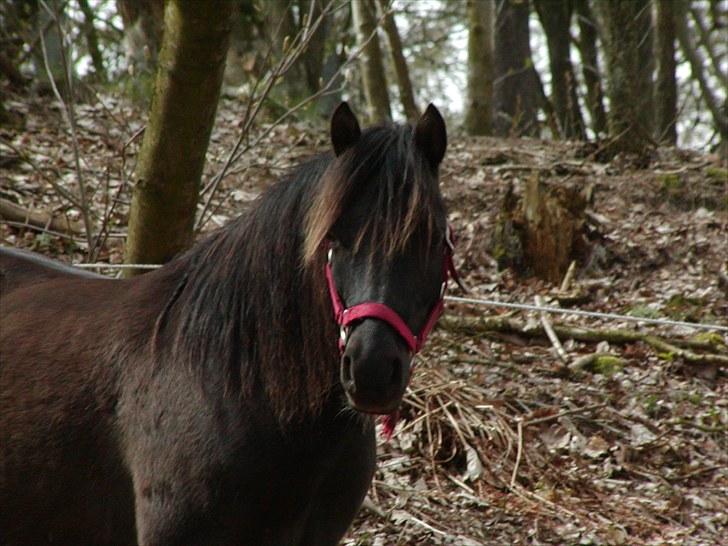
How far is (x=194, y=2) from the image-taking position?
4.43m

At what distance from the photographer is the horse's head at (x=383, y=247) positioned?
89.9 inches

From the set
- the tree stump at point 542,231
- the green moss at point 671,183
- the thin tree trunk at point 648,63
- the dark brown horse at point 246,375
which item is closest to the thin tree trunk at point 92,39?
the tree stump at point 542,231

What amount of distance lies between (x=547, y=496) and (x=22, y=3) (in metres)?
8.60

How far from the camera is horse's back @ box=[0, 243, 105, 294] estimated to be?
11.5 feet

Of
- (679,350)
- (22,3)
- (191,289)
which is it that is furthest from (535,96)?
(191,289)

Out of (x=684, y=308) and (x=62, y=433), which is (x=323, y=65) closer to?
(x=684, y=308)

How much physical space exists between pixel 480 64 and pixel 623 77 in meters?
2.57

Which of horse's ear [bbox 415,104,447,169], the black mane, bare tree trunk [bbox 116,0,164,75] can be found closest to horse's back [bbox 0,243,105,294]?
the black mane

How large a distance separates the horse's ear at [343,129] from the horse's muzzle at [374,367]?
1.94ft

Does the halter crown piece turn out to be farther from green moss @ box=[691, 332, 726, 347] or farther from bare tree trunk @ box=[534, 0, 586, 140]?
bare tree trunk @ box=[534, 0, 586, 140]

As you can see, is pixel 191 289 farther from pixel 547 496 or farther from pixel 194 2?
pixel 547 496

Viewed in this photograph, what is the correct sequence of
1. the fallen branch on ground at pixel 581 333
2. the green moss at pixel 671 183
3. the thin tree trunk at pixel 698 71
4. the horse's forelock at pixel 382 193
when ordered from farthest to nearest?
the thin tree trunk at pixel 698 71 → the green moss at pixel 671 183 → the fallen branch on ground at pixel 581 333 → the horse's forelock at pixel 382 193

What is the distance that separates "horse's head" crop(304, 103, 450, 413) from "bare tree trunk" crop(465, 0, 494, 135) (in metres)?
9.40

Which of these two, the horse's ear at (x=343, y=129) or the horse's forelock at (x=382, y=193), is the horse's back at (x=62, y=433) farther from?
the horse's ear at (x=343, y=129)
